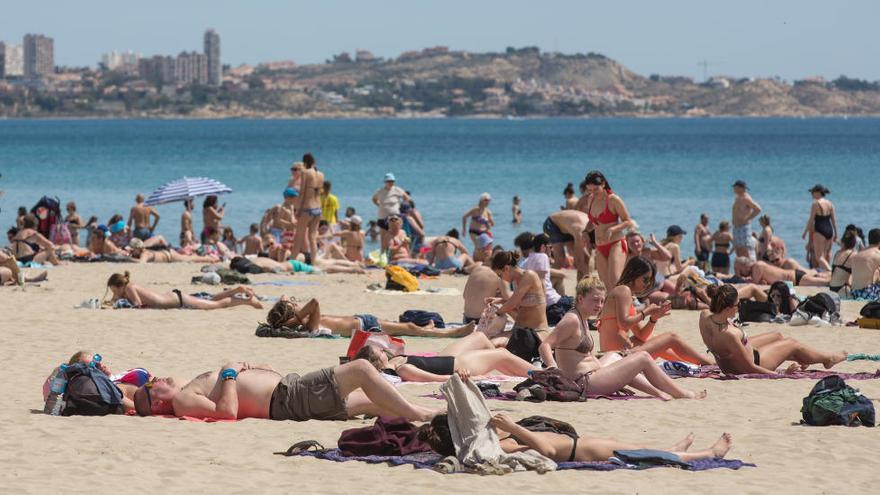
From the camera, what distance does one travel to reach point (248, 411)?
7527 millimetres

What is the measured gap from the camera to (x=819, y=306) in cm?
1236

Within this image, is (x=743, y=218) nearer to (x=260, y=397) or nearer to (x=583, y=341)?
(x=583, y=341)

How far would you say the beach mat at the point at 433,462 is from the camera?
6363 millimetres

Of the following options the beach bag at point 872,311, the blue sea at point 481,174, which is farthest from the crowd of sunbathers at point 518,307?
the blue sea at point 481,174

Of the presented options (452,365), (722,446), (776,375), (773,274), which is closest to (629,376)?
(452,365)

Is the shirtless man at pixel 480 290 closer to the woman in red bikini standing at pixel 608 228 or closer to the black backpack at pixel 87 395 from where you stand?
the woman in red bikini standing at pixel 608 228

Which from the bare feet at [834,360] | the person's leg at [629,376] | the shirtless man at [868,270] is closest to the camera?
the person's leg at [629,376]

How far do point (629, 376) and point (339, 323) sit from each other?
3589 millimetres

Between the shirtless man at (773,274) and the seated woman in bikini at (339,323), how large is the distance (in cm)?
545

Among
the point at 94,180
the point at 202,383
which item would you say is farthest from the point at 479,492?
the point at 94,180

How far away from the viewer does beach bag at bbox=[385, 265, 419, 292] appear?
1491 centimetres

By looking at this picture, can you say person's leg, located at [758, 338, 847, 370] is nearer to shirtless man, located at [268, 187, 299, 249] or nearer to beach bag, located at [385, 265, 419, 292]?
beach bag, located at [385, 265, 419, 292]

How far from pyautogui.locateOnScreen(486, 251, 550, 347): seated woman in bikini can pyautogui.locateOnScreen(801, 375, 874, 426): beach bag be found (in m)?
2.79

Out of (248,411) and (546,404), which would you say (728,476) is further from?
(248,411)
